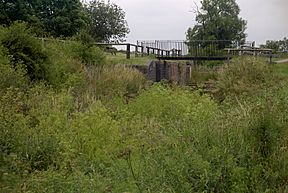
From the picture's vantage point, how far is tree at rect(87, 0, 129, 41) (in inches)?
2292

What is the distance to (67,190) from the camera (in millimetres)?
5898

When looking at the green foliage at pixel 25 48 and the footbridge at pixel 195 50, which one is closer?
the green foliage at pixel 25 48

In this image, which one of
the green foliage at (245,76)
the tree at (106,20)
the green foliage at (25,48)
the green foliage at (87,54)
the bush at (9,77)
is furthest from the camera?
the tree at (106,20)

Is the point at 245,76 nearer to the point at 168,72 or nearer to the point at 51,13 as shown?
the point at 168,72

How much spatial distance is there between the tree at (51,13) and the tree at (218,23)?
19.2m

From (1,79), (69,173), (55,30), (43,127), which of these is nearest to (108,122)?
(43,127)

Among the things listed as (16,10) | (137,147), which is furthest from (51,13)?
(137,147)

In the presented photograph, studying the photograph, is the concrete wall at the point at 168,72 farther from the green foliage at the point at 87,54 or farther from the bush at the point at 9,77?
the bush at the point at 9,77

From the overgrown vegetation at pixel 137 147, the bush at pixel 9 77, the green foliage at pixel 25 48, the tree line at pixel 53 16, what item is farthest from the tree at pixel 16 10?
the overgrown vegetation at pixel 137 147

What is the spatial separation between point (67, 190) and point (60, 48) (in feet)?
42.5

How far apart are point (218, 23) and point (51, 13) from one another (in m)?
23.3

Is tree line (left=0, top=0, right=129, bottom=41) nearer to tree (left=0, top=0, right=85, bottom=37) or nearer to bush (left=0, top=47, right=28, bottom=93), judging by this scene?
tree (left=0, top=0, right=85, bottom=37)

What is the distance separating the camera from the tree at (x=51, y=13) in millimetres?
37625

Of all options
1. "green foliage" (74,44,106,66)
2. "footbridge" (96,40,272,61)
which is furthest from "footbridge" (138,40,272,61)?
"green foliage" (74,44,106,66)
